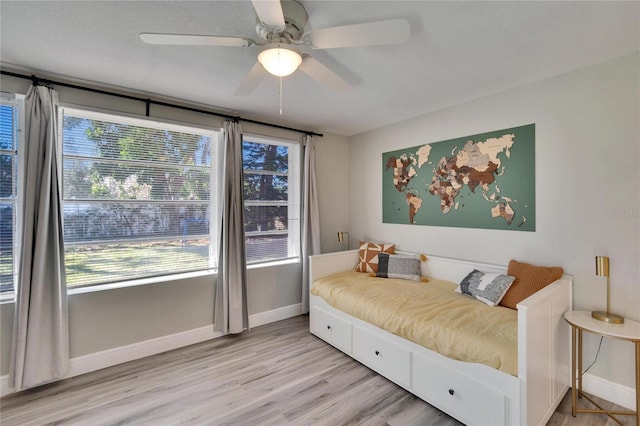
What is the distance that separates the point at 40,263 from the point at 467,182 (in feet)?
12.4

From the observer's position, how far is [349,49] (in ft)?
6.29

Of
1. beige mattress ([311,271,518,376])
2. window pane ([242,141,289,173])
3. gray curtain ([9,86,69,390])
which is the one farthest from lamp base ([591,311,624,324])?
gray curtain ([9,86,69,390])

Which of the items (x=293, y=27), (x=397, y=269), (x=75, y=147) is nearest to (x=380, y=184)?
(x=397, y=269)

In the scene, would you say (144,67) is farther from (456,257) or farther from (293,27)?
(456,257)

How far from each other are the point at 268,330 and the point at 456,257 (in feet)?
7.35

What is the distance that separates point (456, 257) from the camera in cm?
297

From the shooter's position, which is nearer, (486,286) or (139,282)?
(486,286)

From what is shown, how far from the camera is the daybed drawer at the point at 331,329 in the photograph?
2668 mm

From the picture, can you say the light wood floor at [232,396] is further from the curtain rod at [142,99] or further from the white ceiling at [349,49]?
the white ceiling at [349,49]

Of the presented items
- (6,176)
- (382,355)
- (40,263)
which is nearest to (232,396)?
(382,355)

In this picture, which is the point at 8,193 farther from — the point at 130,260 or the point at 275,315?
the point at 275,315

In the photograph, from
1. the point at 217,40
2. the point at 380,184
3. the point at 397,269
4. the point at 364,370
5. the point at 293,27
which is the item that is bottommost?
the point at 364,370

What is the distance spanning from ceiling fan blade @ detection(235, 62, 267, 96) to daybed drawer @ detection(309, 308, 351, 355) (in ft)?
7.16

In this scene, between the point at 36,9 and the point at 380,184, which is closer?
the point at 36,9
